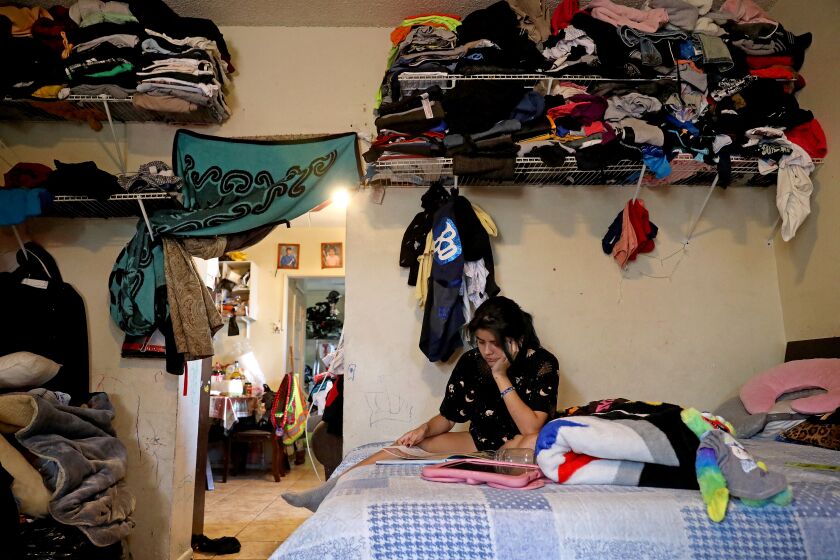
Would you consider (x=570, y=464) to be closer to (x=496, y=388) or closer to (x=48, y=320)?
(x=496, y=388)

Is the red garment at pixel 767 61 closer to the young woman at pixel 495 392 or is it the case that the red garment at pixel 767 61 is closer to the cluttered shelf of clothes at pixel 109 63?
the young woman at pixel 495 392

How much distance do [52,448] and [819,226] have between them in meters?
3.45

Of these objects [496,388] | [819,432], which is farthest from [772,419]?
[496,388]

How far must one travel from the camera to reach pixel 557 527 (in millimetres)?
1159

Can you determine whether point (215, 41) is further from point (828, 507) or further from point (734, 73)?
point (828, 507)

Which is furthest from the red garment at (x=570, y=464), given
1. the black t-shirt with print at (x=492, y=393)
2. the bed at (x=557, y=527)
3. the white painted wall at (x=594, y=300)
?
the white painted wall at (x=594, y=300)

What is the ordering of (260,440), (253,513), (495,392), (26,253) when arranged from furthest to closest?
(260,440) → (253,513) → (26,253) → (495,392)

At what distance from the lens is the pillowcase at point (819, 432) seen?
193 cm

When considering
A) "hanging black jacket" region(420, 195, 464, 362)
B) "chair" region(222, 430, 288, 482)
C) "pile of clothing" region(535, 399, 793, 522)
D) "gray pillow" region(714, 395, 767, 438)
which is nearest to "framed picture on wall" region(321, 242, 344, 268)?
"chair" region(222, 430, 288, 482)

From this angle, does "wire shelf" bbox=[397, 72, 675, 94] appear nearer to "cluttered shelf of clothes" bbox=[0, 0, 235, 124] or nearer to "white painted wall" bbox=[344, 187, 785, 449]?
"white painted wall" bbox=[344, 187, 785, 449]

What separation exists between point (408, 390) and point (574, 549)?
65.7 inches

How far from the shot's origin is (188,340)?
2.67 metres

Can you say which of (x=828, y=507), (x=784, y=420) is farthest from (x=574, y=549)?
(x=784, y=420)

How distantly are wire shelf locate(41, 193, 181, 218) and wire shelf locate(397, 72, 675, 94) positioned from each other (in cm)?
127
